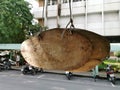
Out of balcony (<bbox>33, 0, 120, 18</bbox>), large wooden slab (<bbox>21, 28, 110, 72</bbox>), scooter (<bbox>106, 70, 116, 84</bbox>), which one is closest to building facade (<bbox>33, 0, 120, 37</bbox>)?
balcony (<bbox>33, 0, 120, 18</bbox>)

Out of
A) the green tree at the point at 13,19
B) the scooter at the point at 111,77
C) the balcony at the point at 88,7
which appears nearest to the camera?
the scooter at the point at 111,77

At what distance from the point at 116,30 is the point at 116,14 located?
3.55ft

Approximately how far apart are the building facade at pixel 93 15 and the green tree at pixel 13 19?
153 cm

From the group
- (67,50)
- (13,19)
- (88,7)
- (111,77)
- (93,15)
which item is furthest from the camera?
(93,15)

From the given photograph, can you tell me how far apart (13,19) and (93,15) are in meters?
6.41

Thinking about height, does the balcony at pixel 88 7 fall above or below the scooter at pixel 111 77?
above

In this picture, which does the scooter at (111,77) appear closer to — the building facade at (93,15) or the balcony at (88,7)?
the building facade at (93,15)

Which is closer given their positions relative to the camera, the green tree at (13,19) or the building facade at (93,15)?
the green tree at (13,19)

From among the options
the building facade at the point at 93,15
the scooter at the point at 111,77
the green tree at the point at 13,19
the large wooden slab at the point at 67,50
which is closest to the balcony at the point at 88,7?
the building facade at the point at 93,15

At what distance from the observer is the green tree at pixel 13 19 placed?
46.5 feet

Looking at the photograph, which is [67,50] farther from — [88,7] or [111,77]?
[88,7]

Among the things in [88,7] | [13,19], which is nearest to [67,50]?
[13,19]

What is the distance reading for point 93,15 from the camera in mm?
18766

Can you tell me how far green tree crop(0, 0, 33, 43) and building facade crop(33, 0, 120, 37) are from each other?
5.01ft
